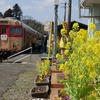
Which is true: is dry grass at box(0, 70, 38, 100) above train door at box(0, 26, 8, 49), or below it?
below

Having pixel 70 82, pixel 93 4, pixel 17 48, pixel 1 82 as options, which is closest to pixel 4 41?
pixel 17 48

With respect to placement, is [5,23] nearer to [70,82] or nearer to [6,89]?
[6,89]

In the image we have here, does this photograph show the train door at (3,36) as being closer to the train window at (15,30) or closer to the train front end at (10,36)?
the train front end at (10,36)

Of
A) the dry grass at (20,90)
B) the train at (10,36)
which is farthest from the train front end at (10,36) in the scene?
the dry grass at (20,90)

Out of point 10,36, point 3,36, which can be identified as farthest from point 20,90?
point 3,36

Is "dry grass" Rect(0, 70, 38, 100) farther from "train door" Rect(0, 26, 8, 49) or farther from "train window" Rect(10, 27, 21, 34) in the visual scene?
"train door" Rect(0, 26, 8, 49)

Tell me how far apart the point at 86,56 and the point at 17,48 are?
1864 centimetres

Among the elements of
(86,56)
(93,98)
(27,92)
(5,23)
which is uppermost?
(5,23)

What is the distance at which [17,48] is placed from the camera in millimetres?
22859

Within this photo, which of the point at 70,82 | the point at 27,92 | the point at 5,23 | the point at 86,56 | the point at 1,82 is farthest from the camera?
the point at 5,23

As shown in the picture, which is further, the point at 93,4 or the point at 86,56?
the point at 93,4

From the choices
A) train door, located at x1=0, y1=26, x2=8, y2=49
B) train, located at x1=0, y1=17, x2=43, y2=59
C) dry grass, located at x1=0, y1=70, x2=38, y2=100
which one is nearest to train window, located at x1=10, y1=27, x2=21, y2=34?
train, located at x1=0, y1=17, x2=43, y2=59

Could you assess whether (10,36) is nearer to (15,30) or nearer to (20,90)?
(15,30)

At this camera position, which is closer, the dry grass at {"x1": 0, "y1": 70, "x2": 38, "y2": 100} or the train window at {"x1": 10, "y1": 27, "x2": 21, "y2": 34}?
the dry grass at {"x1": 0, "y1": 70, "x2": 38, "y2": 100}
